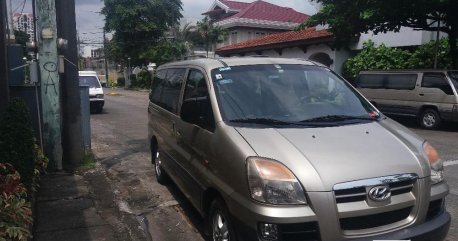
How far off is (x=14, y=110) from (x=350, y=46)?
17.5 metres

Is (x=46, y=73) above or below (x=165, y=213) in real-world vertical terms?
above

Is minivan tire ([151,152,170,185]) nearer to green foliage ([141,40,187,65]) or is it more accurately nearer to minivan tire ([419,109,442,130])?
minivan tire ([419,109,442,130])

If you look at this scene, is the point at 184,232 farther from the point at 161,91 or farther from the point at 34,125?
the point at 34,125

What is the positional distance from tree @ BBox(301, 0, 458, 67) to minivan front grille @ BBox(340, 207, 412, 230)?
10.7 metres

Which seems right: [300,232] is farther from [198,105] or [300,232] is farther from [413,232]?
[198,105]

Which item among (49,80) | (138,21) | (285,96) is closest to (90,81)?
(49,80)

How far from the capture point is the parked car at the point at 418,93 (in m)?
12.4

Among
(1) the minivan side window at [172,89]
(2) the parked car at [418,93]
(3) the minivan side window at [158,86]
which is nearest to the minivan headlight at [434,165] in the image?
(1) the minivan side window at [172,89]

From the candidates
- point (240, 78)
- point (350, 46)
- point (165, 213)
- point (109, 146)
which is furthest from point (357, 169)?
point (350, 46)

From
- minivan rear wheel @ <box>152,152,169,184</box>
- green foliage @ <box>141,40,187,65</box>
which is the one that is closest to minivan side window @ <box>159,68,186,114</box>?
minivan rear wheel @ <box>152,152,169,184</box>

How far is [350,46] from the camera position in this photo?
20344 mm

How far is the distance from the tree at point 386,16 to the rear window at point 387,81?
1.76m

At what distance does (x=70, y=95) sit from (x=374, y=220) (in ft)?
18.6

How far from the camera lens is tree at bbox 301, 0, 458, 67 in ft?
43.9
